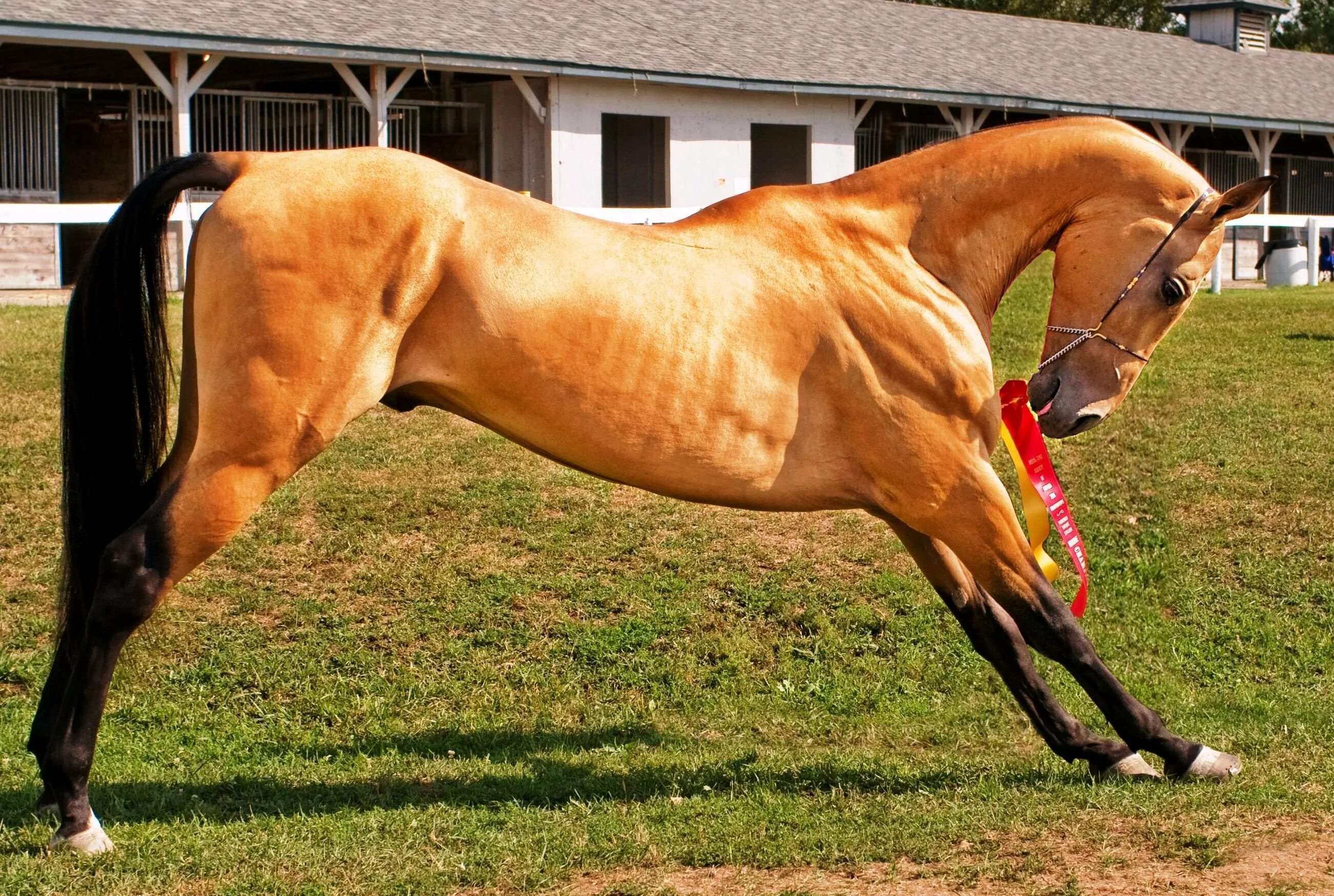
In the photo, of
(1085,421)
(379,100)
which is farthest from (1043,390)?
(379,100)

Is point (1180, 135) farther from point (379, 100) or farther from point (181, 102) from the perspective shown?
point (181, 102)

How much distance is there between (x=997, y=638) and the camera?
5.41 m

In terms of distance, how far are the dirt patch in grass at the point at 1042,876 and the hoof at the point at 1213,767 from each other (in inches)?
22.6

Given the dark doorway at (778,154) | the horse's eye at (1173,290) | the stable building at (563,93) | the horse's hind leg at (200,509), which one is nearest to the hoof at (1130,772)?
the horse's eye at (1173,290)

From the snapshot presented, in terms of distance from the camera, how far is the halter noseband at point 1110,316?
16.0 feet

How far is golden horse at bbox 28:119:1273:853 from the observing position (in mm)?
4426

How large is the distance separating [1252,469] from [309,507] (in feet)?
17.5

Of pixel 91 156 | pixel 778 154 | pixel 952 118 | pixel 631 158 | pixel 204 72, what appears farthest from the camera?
pixel 778 154

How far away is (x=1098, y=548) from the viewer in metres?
8.15

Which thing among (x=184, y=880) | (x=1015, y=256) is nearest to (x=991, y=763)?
(x=1015, y=256)

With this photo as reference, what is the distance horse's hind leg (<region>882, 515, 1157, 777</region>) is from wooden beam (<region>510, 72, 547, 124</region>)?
15622mm

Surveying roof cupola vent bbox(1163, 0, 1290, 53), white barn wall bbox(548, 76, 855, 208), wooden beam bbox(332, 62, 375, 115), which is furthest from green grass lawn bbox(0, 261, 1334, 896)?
roof cupola vent bbox(1163, 0, 1290, 53)

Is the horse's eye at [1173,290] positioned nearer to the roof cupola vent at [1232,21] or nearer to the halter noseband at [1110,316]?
the halter noseband at [1110,316]

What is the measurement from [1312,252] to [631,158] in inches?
455
